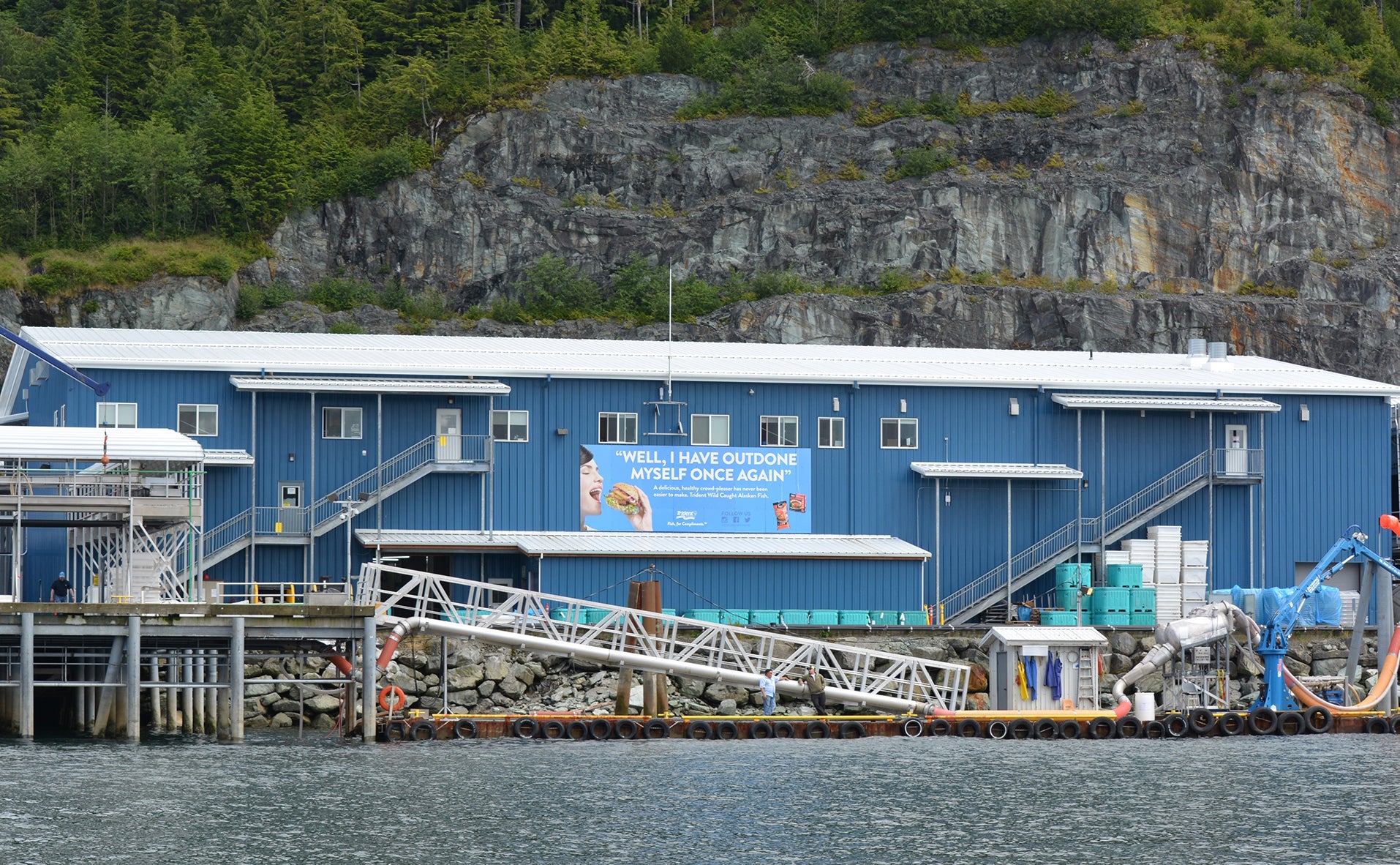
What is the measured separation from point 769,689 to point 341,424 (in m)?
16.9

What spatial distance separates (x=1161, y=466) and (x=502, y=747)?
27838mm

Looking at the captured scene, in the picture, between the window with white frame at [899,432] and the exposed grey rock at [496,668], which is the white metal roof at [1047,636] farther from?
the exposed grey rock at [496,668]

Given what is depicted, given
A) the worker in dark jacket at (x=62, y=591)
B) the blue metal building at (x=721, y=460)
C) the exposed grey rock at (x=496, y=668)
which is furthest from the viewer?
the blue metal building at (x=721, y=460)

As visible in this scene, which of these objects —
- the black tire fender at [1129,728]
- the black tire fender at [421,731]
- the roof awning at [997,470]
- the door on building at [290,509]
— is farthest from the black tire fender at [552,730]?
the roof awning at [997,470]

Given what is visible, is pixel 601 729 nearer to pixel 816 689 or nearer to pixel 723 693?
pixel 816 689

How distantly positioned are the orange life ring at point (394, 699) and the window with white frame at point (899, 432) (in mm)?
19439

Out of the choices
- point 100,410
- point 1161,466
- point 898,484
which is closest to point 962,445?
point 898,484

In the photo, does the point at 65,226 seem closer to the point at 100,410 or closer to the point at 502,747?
the point at 100,410

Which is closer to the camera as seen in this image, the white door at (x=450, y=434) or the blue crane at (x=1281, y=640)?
the blue crane at (x=1281, y=640)

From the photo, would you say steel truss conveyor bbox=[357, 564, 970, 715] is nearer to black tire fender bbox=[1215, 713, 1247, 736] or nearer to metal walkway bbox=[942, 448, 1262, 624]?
metal walkway bbox=[942, 448, 1262, 624]

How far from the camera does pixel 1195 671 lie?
55.7 metres

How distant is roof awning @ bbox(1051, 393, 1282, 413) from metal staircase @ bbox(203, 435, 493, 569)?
19594 millimetres

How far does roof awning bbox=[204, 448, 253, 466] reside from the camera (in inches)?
2210

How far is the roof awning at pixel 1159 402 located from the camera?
62531 millimetres
